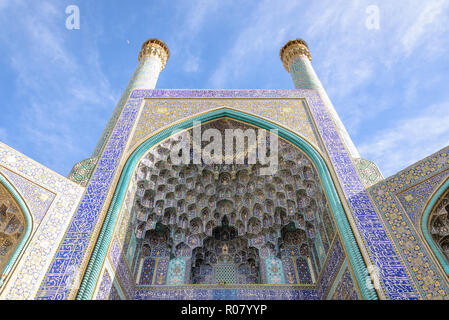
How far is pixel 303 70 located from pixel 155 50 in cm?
419

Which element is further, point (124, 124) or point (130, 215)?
point (124, 124)

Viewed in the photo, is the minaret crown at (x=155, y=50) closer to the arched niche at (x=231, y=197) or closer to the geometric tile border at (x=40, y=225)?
the arched niche at (x=231, y=197)

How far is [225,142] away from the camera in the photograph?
22.6 feet

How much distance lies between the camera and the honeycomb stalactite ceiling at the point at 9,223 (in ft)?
14.0

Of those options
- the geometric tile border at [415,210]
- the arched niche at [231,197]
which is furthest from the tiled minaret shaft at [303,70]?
the geometric tile border at [415,210]

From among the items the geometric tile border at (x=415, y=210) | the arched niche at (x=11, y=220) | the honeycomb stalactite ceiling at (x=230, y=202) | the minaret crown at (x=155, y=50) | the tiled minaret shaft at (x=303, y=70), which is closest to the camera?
the geometric tile border at (x=415, y=210)

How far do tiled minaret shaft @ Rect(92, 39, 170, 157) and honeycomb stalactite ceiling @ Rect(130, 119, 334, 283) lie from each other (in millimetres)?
1294

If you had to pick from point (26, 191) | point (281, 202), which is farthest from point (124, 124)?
point (281, 202)

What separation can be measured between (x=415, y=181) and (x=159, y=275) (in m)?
4.38

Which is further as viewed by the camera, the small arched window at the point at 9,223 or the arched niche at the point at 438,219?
the small arched window at the point at 9,223

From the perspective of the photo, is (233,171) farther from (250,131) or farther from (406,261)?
(406,261)
